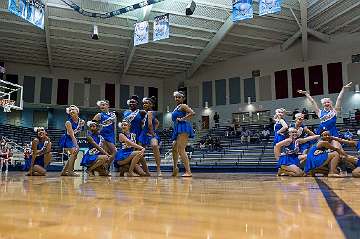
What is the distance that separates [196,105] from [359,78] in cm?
1030

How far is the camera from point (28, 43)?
20391mm

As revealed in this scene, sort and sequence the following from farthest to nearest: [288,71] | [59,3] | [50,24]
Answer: [288,71] < [50,24] < [59,3]

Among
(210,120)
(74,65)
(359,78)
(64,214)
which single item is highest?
(74,65)

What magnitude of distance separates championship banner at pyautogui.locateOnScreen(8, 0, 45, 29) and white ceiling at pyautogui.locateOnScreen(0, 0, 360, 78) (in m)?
2.83

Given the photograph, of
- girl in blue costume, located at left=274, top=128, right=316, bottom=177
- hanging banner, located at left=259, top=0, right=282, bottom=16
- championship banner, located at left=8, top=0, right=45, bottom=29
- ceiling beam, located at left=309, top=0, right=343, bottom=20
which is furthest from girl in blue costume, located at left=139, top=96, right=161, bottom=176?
ceiling beam, located at left=309, top=0, right=343, bottom=20

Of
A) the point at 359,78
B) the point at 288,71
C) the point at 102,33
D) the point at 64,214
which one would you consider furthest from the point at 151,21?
the point at 64,214

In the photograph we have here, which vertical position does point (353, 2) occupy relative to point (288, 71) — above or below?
above

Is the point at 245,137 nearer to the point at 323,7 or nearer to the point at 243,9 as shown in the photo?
the point at 243,9

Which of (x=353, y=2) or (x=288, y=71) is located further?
(x=288, y=71)

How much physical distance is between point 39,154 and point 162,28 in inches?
371

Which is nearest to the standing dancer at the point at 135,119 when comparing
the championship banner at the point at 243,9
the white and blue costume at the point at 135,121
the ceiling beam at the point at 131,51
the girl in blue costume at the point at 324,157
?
the white and blue costume at the point at 135,121

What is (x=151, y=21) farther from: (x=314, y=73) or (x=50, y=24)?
(x=314, y=73)

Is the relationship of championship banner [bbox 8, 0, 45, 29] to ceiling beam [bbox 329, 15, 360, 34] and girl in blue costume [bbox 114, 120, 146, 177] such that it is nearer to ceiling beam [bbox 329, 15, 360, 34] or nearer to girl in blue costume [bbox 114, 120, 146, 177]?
girl in blue costume [bbox 114, 120, 146, 177]

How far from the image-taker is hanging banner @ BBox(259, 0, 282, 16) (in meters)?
12.3
